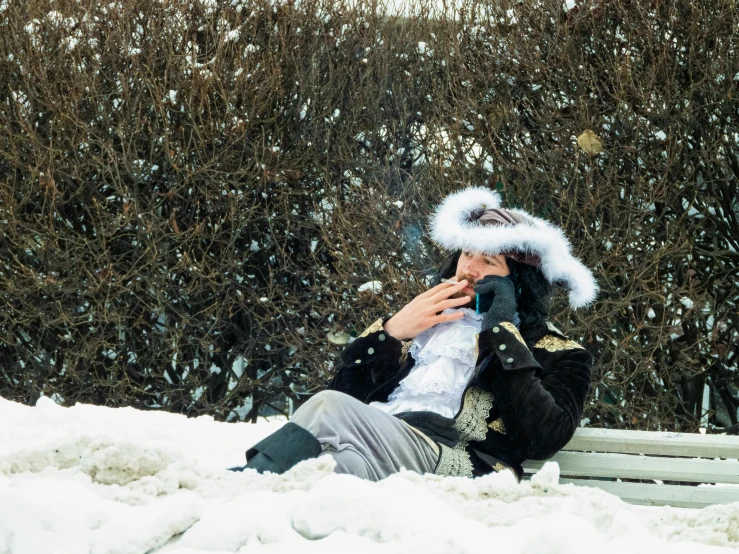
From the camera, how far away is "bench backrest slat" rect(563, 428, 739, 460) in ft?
11.3

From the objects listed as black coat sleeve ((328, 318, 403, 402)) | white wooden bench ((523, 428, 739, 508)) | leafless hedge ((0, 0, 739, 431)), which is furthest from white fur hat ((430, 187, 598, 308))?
leafless hedge ((0, 0, 739, 431))

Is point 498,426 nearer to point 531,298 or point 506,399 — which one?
point 506,399

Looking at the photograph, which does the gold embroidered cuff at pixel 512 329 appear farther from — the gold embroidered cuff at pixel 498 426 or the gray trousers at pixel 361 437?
the gray trousers at pixel 361 437

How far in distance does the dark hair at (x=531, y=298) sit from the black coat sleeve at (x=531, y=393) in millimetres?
185

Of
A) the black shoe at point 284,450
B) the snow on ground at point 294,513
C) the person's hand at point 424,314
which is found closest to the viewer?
the snow on ground at point 294,513

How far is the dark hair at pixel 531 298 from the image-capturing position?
3.67 m

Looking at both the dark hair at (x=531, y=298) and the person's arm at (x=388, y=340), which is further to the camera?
the dark hair at (x=531, y=298)

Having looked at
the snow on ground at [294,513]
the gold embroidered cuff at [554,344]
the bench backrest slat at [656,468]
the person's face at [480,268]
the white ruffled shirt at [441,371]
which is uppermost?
the person's face at [480,268]

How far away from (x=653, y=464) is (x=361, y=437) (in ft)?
3.69

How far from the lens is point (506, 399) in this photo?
3.33m

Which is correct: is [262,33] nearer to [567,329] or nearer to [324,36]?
[324,36]

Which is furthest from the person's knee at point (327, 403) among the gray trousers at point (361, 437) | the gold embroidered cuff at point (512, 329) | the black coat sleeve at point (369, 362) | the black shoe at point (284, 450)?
the gold embroidered cuff at point (512, 329)

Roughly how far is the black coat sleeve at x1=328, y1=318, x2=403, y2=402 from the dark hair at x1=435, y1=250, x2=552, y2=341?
511 mm

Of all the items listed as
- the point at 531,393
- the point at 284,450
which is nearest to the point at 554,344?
the point at 531,393
